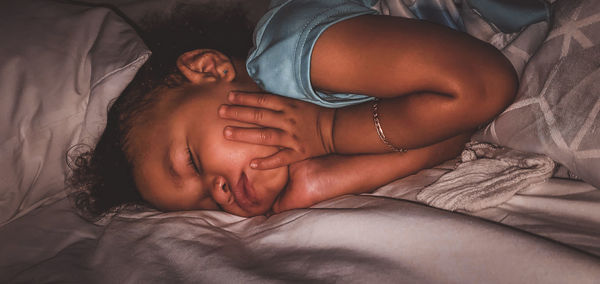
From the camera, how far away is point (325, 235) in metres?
0.54

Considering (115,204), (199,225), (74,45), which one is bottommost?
(115,204)

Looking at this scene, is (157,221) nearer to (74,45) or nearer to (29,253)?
(29,253)

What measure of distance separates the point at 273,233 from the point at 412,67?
1.35ft

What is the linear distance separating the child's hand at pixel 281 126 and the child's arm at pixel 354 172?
55 millimetres

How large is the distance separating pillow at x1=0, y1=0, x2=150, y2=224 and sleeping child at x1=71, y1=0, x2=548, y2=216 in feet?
0.17

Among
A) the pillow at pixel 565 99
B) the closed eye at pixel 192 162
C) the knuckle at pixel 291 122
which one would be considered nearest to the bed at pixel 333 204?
the pillow at pixel 565 99

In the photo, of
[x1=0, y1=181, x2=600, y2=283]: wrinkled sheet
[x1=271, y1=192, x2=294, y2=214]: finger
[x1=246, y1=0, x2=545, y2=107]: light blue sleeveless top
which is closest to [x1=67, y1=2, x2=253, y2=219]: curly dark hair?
[x1=0, y1=181, x2=600, y2=283]: wrinkled sheet

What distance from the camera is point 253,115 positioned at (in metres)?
0.79

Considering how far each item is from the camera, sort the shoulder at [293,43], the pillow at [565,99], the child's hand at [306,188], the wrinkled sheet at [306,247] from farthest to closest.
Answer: the child's hand at [306,188], the shoulder at [293,43], the pillow at [565,99], the wrinkled sheet at [306,247]

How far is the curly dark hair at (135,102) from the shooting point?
84cm

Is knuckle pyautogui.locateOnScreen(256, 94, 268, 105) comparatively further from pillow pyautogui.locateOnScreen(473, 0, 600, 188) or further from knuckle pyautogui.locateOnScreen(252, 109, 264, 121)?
pillow pyautogui.locateOnScreen(473, 0, 600, 188)

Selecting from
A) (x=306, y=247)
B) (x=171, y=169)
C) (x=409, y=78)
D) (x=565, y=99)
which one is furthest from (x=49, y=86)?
(x=565, y=99)

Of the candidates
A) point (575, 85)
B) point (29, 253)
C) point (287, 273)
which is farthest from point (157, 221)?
point (575, 85)

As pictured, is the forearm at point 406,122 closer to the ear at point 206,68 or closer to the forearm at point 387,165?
the forearm at point 387,165
